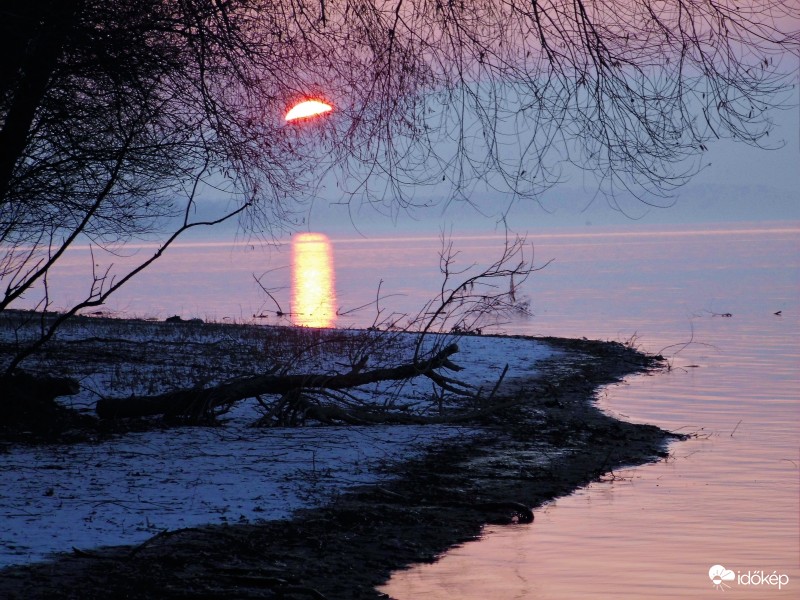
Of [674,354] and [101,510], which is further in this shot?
[674,354]

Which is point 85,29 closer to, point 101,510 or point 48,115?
point 48,115

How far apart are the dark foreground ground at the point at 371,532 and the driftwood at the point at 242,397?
1303 millimetres

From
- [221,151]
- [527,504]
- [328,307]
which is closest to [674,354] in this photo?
[527,504]

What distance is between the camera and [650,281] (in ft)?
199

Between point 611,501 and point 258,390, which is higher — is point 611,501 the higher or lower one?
the lower one

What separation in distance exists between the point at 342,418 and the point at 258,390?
1.01 m

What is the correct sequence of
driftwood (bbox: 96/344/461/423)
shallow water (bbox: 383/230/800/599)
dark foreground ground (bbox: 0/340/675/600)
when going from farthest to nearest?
1. driftwood (bbox: 96/344/461/423)
2. shallow water (bbox: 383/230/800/599)
3. dark foreground ground (bbox: 0/340/675/600)
